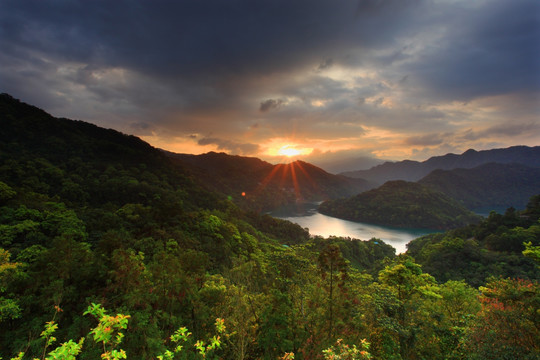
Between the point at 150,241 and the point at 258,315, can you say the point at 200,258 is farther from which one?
the point at 150,241

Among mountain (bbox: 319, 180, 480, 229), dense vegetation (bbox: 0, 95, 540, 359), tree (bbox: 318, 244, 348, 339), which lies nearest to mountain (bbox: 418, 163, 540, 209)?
mountain (bbox: 319, 180, 480, 229)

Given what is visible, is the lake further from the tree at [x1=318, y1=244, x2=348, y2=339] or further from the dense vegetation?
the tree at [x1=318, y1=244, x2=348, y2=339]

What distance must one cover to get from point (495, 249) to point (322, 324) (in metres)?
58.6

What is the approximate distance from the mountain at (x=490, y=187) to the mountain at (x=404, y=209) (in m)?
56.1

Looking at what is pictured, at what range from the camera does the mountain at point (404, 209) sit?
107119 mm

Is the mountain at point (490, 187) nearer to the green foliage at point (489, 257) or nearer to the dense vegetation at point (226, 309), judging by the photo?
the green foliage at point (489, 257)

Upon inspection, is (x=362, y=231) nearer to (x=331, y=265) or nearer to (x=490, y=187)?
(x=331, y=265)

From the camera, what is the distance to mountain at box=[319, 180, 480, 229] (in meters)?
107

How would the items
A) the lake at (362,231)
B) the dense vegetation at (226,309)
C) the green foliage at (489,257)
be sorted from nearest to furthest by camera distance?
the dense vegetation at (226,309)
the green foliage at (489,257)
the lake at (362,231)

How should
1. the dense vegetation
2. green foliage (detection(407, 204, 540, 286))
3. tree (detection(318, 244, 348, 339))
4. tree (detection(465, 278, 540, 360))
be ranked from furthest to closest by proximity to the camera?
green foliage (detection(407, 204, 540, 286))
tree (detection(318, 244, 348, 339))
tree (detection(465, 278, 540, 360))
the dense vegetation

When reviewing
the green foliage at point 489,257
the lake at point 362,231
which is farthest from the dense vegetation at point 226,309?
the lake at point 362,231

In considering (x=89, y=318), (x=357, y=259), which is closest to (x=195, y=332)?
(x=89, y=318)

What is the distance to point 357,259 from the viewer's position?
183 ft

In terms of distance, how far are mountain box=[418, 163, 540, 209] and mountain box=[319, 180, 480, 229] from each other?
184 ft
